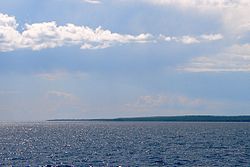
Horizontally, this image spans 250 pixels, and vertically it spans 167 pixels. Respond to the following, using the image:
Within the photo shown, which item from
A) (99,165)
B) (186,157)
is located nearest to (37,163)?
(99,165)

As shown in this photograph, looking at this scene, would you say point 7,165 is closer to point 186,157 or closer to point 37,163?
point 37,163

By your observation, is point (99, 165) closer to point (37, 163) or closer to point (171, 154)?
point (37, 163)

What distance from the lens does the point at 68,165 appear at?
249 feet

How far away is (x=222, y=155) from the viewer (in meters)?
91.9

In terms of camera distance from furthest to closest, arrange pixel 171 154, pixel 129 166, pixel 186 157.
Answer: pixel 171 154 < pixel 186 157 < pixel 129 166

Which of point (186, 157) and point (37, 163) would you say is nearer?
point (37, 163)

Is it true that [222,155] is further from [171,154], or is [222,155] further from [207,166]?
[207,166]

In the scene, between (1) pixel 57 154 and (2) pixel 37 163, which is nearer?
(2) pixel 37 163

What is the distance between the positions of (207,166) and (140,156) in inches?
712

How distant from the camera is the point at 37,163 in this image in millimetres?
79000

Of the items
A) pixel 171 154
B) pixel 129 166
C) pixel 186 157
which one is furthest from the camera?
pixel 171 154

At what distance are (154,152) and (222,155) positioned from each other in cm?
1346

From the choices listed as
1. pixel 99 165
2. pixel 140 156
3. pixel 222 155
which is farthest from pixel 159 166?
pixel 222 155

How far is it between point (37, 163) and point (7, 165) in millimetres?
4710
